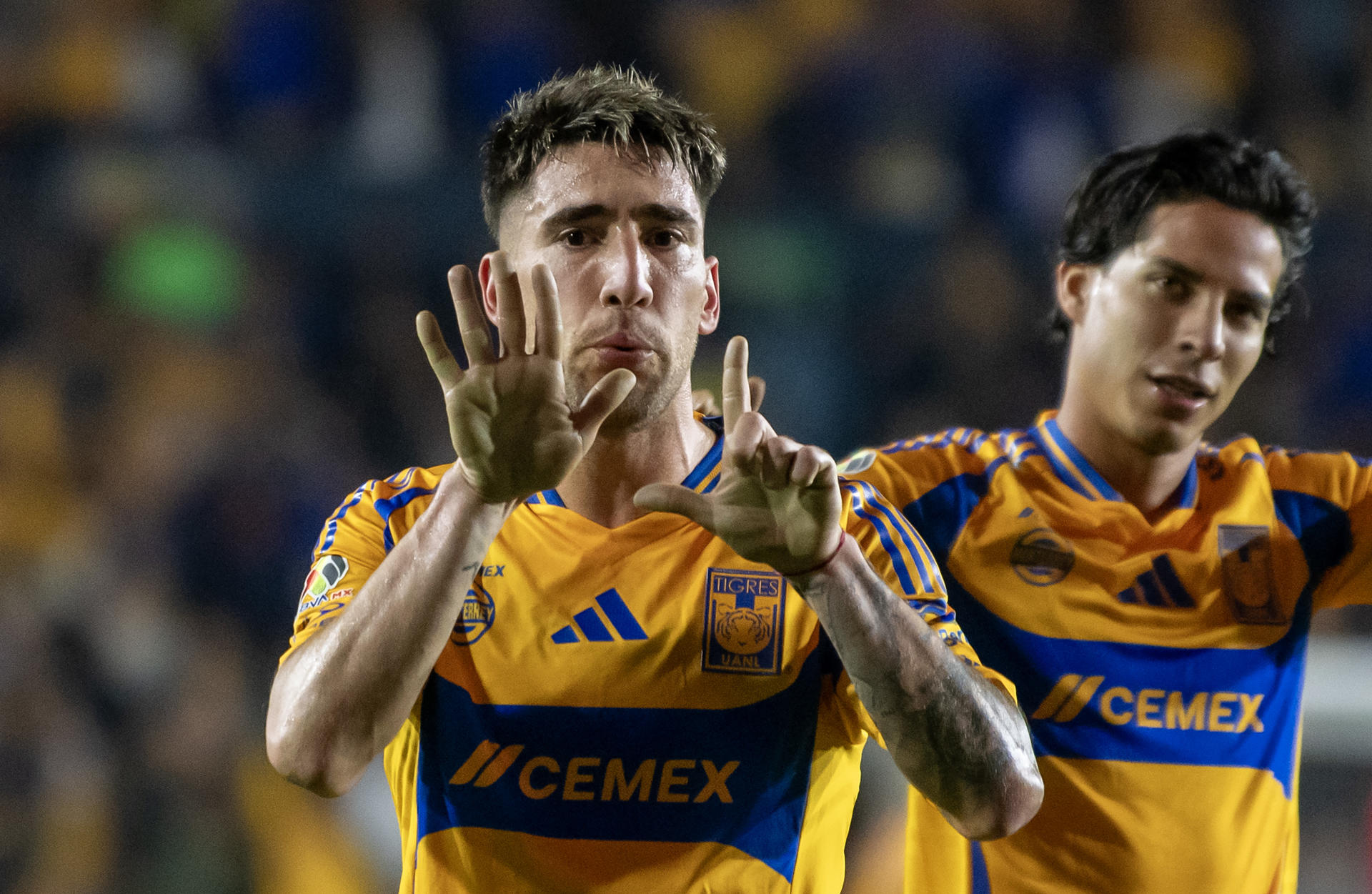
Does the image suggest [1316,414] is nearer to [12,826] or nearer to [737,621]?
[737,621]

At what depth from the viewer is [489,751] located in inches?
83.2

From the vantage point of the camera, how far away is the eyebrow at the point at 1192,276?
9.01ft

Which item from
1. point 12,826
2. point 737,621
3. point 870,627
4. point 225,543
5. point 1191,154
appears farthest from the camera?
point 225,543

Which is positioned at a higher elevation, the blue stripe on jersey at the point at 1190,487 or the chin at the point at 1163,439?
the chin at the point at 1163,439

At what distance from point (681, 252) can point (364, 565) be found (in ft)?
2.38

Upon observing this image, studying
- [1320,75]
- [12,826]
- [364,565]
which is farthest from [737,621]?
[1320,75]

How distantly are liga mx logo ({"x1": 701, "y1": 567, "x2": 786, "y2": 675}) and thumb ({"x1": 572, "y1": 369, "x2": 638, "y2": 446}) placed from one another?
413mm

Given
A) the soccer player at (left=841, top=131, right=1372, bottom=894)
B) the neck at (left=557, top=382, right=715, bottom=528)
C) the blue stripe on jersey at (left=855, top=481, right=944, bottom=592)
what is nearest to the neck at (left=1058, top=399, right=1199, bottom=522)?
the soccer player at (left=841, top=131, right=1372, bottom=894)

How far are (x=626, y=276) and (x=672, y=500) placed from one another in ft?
1.51

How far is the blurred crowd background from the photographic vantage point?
580 centimetres

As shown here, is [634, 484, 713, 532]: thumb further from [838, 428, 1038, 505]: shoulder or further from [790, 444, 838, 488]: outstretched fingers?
[838, 428, 1038, 505]: shoulder

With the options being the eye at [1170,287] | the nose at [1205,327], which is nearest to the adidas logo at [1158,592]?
the nose at [1205,327]

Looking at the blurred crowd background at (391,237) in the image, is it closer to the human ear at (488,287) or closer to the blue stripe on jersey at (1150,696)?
the human ear at (488,287)

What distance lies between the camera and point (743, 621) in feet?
7.11
